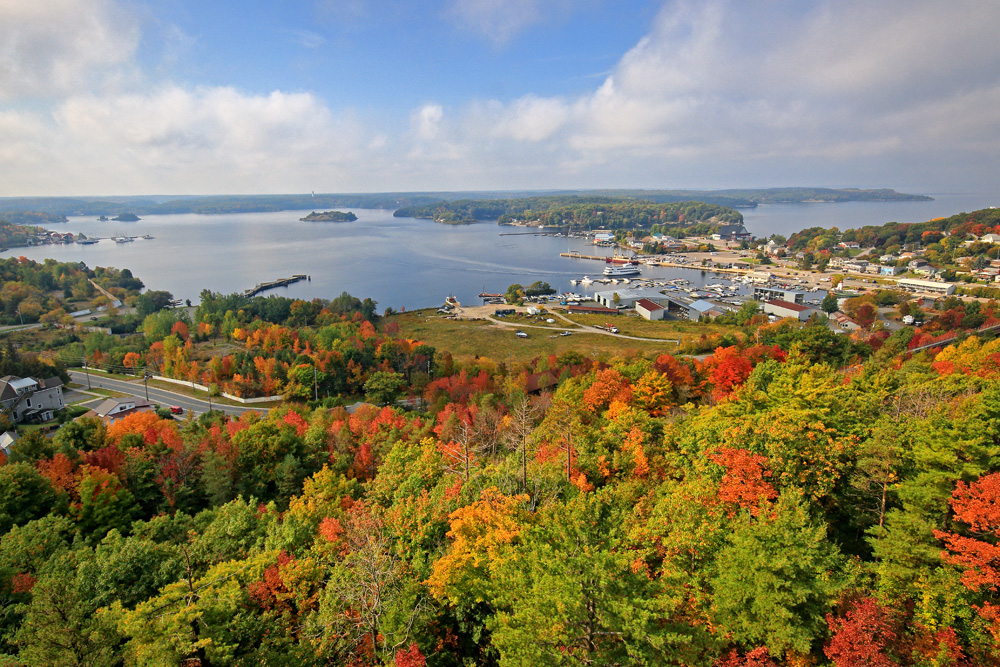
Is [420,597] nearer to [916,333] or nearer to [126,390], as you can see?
[126,390]

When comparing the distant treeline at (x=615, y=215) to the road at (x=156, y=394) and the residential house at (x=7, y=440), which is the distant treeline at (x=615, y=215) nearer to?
the road at (x=156, y=394)

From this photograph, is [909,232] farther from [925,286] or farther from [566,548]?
[566,548]

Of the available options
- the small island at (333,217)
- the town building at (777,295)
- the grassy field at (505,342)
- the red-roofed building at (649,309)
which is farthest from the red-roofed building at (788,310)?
the small island at (333,217)

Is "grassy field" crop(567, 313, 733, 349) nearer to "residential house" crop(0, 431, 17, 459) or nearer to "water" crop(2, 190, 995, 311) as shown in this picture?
"water" crop(2, 190, 995, 311)

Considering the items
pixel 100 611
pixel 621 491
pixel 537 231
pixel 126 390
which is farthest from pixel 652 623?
pixel 537 231

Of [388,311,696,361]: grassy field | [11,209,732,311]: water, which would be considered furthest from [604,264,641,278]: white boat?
[388,311,696,361]: grassy field

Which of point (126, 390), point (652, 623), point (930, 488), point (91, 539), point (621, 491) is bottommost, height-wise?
point (126, 390)
